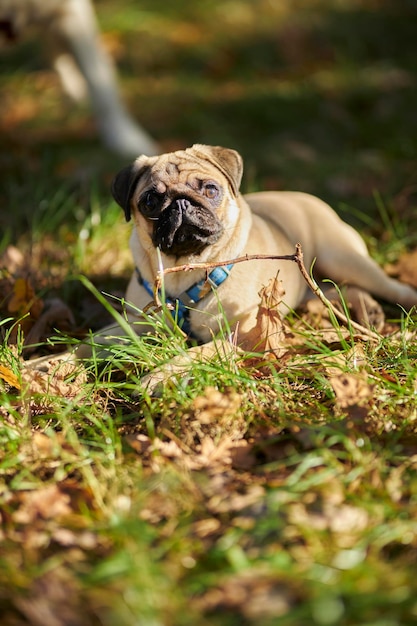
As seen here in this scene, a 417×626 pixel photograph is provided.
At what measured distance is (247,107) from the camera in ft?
22.0

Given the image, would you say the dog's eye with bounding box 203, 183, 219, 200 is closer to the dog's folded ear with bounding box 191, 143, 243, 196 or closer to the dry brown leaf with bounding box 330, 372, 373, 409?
the dog's folded ear with bounding box 191, 143, 243, 196

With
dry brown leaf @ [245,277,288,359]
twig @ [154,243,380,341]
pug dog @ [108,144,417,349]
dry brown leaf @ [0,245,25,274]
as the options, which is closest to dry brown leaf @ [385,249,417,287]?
pug dog @ [108,144,417,349]

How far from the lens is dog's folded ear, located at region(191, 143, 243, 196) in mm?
3205

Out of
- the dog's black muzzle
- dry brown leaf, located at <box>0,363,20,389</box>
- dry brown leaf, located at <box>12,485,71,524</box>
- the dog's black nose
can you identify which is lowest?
dry brown leaf, located at <box>0,363,20,389</box>

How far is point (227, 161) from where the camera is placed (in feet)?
10.6

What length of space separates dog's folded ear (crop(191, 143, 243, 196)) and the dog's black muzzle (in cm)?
23

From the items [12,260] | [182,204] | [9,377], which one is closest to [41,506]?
[9,377]

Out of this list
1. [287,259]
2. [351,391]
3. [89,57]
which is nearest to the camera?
[351,391]

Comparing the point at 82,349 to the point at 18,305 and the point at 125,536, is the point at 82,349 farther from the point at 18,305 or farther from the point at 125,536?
the point at 125,536

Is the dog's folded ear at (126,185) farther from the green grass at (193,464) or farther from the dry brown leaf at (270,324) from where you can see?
→ the dry brown leaf at (270,324)

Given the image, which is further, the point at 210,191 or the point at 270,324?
the point at 210,191

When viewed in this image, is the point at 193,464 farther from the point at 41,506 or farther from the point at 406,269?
the point at 406,269

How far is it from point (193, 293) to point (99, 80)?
10.5ft

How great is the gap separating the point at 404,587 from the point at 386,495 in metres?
0.37
